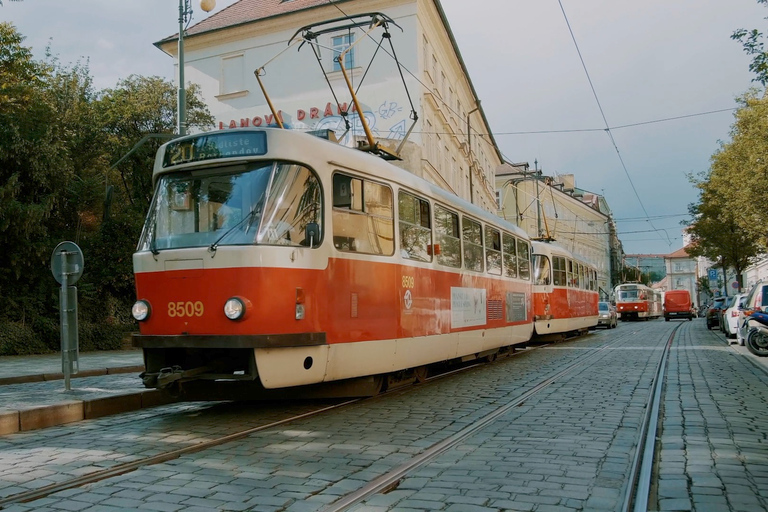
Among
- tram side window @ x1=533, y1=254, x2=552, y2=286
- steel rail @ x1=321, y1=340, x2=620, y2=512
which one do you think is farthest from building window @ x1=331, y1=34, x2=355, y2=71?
steel rail @ x1=321, y1=340, x2=620, y2=512

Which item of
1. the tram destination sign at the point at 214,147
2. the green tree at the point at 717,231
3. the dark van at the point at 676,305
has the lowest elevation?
the dark van at the point at 676,305

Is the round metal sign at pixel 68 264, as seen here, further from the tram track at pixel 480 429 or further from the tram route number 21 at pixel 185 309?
the tram track at pixel 480 429

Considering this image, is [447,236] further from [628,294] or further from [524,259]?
[628,294]

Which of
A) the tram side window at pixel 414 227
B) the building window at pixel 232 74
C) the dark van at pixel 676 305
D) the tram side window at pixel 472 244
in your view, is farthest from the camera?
the dark van at pixel 676 305

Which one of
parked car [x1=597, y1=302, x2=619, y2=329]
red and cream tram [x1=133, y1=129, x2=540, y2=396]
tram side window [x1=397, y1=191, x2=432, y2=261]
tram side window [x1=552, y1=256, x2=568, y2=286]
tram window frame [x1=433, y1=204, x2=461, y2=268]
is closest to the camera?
red and cream tram [x1=133, y1=129, x2=540, y2=396]

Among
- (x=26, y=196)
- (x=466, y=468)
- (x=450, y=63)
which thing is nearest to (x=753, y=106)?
(x=450, y=63)

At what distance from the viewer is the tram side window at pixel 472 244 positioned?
1189cm

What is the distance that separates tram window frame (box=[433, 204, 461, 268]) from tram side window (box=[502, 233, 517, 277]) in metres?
3.18

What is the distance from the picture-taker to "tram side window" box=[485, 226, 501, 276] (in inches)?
519

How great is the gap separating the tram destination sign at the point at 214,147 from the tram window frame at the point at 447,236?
12.4 ft

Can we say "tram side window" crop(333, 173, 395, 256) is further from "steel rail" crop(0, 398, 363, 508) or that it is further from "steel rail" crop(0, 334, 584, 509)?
"steel rail" crop(0, 398, 363, 508)

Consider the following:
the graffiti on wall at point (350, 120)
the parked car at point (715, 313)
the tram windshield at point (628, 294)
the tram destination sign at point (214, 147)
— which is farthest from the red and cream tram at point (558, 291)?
the tram windshield at point (628, 294)

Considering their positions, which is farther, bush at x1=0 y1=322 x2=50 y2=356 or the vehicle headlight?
bush at x1=0 y1=322 x2=50 y2=356

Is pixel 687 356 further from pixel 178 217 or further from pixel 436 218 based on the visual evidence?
pixel 178 217
